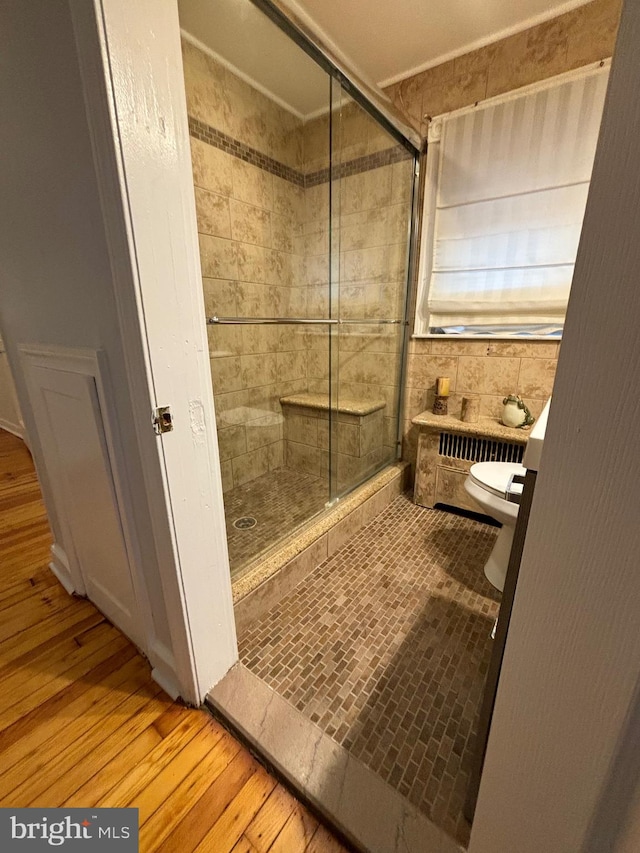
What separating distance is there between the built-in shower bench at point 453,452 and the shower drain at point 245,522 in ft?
3.45

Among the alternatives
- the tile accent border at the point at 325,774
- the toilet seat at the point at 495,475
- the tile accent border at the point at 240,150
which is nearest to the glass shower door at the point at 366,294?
the tile accent border at the point at 240,150

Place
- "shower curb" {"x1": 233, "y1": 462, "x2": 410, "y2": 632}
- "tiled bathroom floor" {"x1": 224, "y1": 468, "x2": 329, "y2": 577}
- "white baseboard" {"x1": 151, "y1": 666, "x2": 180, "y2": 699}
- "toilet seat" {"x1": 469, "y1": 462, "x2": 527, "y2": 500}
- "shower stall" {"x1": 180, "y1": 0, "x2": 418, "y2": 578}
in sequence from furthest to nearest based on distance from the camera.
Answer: "shower stall" {"x1": 180, "y1": 0, "x2": 418, "y2": 578}, "tiled bathroom floor" {"x1": 224, "y1": 468, "x2": 329, "y2": 577}, "toilet seat" {"x1": 469, "y1": 462, "x2": 527, "y2": 500}, "shower curb" {"x1": 233, "y1": 462, "x2": 410, "y2": 632}, "white baseboard" {"x1": 151, "y1": 666, "x2": 180, "y2": 699}

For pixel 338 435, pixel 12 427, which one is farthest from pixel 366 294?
pixel 12 427

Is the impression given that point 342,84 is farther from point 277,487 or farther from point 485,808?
point 485,808

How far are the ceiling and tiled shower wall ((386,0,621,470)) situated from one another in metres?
0.06

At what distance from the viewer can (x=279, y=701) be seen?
41.2 inches

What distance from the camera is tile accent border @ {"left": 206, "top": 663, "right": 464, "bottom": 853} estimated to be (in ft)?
2.56

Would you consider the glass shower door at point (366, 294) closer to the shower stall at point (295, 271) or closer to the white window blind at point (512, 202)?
the shower stall at point (295, 271)

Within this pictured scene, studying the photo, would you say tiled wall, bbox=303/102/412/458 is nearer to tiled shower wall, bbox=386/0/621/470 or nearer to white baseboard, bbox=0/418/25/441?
tiled shower wall, bbox=386/0/621/470

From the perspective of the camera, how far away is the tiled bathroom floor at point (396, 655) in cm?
92

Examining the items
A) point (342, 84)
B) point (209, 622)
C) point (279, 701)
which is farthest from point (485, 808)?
point (342, 84)

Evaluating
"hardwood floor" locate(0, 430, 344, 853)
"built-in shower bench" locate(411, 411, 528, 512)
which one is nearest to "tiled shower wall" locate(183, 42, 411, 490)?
"built-in shower bench" locate(411, 411, 528, 512)

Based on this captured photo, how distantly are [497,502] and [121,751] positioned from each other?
152cm

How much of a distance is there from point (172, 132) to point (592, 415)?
909mm
